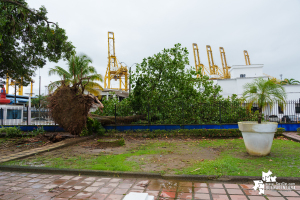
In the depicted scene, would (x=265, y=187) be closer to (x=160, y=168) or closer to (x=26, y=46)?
(x=160, y=168)

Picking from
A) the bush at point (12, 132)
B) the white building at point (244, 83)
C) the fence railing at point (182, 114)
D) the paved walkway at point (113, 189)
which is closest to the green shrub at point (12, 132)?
the bush at point (12, 132)

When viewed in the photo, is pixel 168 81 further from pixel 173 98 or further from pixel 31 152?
pixel 31 152

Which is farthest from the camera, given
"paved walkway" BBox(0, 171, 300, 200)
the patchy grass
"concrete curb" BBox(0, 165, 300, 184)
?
the patchy grass

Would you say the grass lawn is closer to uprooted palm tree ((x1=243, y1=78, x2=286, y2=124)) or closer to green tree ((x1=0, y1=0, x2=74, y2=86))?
uprooted palm tree ((x1=243, y1=78, x2=286, y2=124))

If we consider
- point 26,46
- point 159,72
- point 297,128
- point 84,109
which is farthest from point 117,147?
point 297,128

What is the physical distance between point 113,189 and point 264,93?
5.16 meters

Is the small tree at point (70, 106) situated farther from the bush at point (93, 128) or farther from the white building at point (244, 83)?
the white building at point (244, 83)

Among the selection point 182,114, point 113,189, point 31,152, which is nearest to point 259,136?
point 113,189

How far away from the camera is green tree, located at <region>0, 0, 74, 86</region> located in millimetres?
9602

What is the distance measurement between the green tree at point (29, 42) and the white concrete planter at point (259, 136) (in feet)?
29.9

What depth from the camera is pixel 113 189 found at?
377 centimetres

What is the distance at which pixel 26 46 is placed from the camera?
1201cm

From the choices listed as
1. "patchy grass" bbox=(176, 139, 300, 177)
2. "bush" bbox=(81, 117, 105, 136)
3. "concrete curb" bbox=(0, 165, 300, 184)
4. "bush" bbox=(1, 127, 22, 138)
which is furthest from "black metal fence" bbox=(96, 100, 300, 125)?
"concrete curb" bbox=(0, 165, 300, 184)

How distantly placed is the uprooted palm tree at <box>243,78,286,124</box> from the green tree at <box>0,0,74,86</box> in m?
8.71
